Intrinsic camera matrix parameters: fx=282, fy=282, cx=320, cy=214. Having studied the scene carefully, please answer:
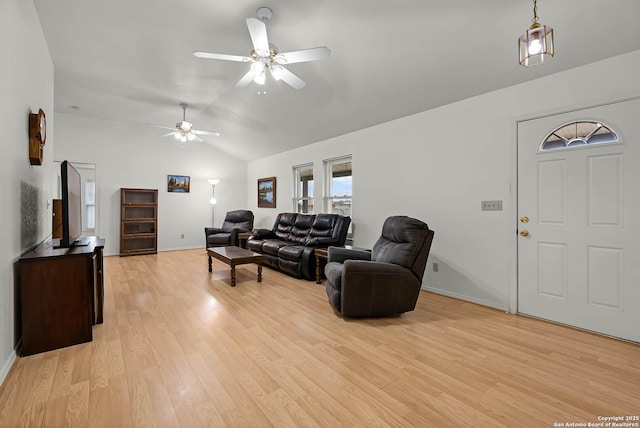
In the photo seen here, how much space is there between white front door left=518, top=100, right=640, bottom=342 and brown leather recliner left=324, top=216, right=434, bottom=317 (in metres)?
1.13

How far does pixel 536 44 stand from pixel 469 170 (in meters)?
1.78

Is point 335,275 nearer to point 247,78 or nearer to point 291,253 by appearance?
point 291,253

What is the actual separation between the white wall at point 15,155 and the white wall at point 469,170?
3.96 meters

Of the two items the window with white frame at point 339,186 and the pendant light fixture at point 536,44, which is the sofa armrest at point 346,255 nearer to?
the window with white frame at point 339,186

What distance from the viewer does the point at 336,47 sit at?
3088 millimetres

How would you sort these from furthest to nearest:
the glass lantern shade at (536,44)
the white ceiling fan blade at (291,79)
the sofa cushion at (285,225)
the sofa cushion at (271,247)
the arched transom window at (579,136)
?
the sofa cushion at (285,225) → the sofa cushion at (271,247) → the white ceiling fan blade at (291,79) → the arched transom window at (579,136) → the glass lantern shade at (536,44)

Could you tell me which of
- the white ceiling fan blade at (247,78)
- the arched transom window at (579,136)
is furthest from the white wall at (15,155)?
the arched transom window at (579,136)

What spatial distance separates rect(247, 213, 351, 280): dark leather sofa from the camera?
170 inches

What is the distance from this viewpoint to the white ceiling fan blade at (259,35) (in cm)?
213

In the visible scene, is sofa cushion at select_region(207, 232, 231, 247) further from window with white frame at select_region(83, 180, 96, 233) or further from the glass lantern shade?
the glass lantern shade

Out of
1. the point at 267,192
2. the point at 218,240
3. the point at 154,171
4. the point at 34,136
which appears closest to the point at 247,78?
the point at 34,136

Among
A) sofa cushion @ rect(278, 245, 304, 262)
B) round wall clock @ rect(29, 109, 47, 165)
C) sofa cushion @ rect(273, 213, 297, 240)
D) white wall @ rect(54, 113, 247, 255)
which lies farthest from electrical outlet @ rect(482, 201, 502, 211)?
white wall @ rect(54, 113, 247, 255)

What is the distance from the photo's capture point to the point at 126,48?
3.46m

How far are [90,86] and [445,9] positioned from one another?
5.24 metres
